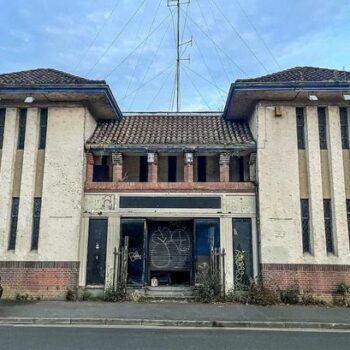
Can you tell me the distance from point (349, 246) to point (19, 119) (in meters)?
12.9

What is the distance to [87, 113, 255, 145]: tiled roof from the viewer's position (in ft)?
56.3

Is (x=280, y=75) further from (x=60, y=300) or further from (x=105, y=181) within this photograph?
(x=60, y=300)

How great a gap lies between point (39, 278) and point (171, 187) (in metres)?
→ 5.64

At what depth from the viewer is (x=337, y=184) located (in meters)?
15.9

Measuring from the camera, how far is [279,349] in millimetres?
8336

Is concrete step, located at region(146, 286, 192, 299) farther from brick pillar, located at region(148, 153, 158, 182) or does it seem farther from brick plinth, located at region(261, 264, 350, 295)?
brick pillar, located at region(148, 153, 158, 182)

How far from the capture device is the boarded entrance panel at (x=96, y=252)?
52.2 feet

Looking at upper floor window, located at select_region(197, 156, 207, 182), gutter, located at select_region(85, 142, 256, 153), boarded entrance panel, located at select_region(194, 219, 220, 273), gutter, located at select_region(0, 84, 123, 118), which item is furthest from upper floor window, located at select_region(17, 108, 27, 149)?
boarded entrance panel, located at select_region(194, 219, 220, 273)

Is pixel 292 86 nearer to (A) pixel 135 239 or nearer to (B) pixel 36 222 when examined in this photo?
(A) pixel 135 239

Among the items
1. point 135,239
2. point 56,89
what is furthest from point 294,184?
point 56,89

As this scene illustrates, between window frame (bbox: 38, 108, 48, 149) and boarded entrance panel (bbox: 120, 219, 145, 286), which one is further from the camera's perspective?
window frame (bbox: 38, 108, 48, 149)

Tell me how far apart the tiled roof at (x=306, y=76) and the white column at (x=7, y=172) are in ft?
28.1

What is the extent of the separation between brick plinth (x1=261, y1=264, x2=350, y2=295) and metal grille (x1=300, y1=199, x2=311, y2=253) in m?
0.71

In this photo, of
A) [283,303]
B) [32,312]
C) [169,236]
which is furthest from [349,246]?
[32,312]
